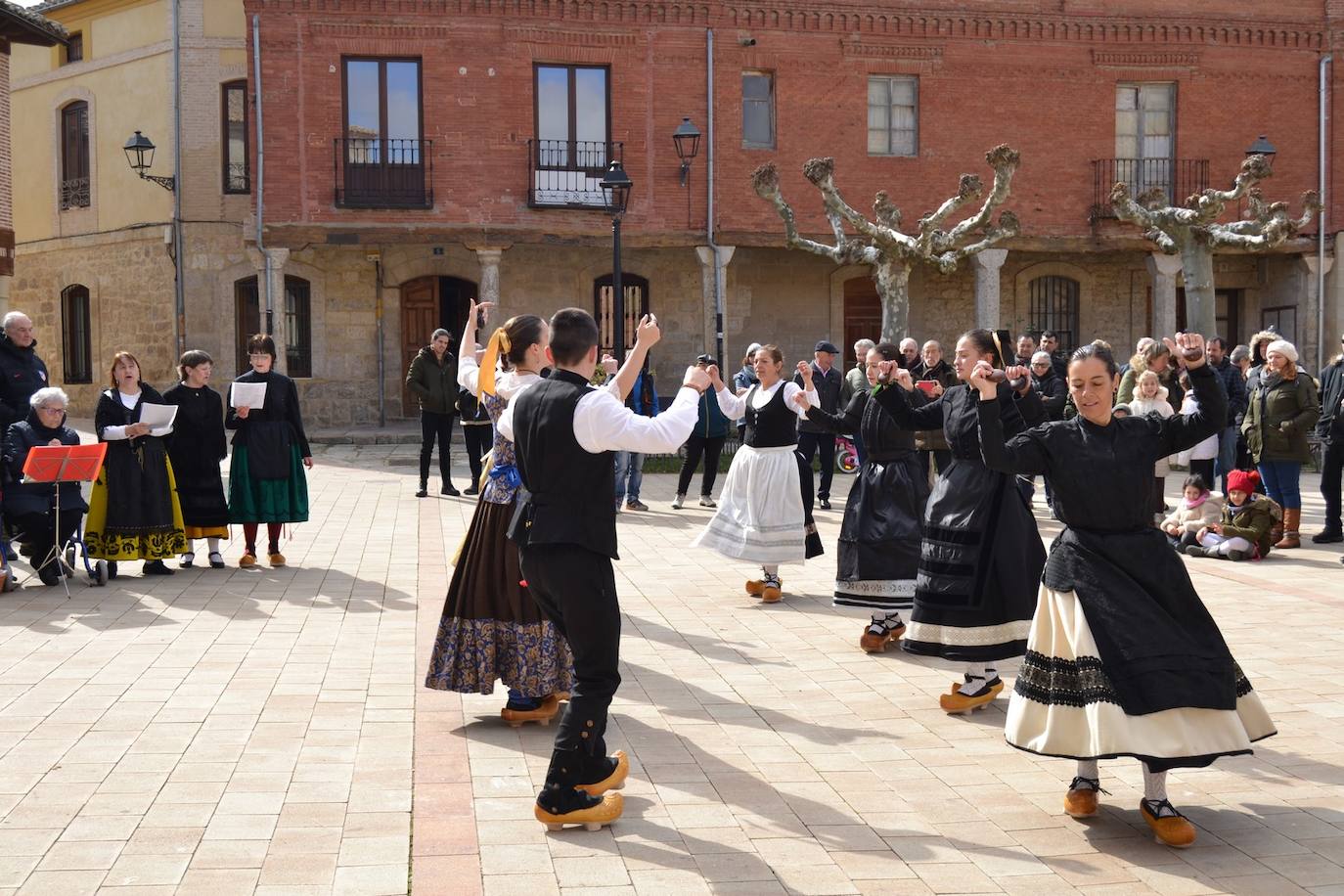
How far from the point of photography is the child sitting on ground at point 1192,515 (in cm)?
1200

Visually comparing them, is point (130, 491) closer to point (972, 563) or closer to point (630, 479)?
point (630, 479)

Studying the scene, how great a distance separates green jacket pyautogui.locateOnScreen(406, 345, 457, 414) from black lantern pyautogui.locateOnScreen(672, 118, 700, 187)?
26.4 feet

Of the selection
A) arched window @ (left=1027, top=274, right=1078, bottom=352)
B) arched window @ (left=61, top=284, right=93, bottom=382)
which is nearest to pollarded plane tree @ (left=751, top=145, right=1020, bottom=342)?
arched window @ (left=1027, top=274, right=1078, bottom=352)

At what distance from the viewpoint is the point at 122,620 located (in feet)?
29.0

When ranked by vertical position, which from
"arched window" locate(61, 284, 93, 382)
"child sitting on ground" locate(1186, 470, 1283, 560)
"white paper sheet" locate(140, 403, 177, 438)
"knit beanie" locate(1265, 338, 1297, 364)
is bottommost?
"child sitting on ground" locate(1186, 470, 1283, 560)

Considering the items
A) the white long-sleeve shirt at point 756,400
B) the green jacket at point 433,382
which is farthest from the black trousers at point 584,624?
the green jacket at point 433,382

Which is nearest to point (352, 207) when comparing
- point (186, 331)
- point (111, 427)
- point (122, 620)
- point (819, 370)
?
point (186, 331)

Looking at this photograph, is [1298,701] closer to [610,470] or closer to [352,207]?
[610,470]

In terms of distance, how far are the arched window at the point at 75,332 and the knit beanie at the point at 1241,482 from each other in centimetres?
2363

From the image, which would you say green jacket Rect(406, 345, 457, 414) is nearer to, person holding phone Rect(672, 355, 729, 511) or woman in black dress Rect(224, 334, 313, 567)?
person holding phone Rect(672, 355, 729, 511)

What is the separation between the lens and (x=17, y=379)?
1070 centimetres

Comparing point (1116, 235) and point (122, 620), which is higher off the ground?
point (1116, 235)

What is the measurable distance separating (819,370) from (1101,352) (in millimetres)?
9385

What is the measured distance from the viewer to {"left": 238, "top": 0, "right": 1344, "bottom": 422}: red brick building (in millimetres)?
24172
